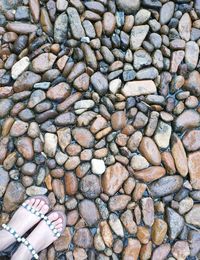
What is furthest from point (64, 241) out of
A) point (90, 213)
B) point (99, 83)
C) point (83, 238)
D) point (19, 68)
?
point (19, 68)

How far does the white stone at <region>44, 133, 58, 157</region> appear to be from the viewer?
8.09 feet

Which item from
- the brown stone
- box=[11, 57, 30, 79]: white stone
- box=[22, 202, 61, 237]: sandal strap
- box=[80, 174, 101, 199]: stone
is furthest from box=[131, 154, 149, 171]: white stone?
box=[11, 57, 30, 79]: white stone

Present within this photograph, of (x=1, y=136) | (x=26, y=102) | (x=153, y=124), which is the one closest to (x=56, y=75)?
(x=26, y=102)

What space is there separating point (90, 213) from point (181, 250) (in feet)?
1.85

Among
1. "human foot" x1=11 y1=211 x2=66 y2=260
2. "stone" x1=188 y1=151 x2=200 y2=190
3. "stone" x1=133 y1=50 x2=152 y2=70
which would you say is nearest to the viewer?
"human foot" x1=11 y1=211 x2=66 y2=260

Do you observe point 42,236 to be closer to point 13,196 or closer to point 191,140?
point 13,196

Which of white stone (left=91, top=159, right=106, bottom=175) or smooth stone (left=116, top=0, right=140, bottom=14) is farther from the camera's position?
smooth stone (left=116, top=0, right=140, bottom=14)

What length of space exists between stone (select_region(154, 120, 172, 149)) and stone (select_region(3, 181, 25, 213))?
842 millimetres

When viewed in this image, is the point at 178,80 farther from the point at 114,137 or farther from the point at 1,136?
the point at 1,136

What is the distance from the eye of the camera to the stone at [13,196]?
7.98 ft

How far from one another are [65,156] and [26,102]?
16.0 inches

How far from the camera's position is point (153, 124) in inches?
99.0

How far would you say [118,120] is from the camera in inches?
98.7

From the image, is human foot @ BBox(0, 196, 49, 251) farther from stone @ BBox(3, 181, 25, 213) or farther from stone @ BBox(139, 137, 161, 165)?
stone @ BBox(139, 137, 161, 165)
